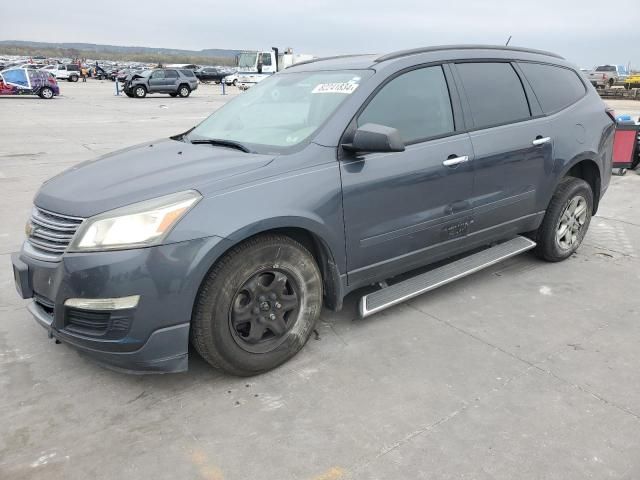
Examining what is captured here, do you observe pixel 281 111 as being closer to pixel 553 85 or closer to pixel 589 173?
pixel 553 85

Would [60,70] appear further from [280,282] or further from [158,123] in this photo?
[280,282]

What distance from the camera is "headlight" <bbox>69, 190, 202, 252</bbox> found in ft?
8.12

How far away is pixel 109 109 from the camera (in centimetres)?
2194

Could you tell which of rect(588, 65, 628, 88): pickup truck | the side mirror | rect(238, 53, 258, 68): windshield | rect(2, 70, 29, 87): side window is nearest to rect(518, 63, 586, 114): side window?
the side mirror

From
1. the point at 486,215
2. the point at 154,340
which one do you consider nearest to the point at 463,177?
the point at 486,215

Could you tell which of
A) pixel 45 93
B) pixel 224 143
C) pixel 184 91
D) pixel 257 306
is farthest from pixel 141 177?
pixel 184 91

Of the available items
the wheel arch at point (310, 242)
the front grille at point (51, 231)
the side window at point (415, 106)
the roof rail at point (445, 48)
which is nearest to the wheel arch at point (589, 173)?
the roof rail at point (445, 48)

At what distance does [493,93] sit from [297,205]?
2002 millimetres

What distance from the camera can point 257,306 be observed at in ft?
9.39

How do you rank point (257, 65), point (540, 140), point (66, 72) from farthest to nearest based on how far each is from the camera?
point (66, 72)
point (257, 65)
point (540, 140)

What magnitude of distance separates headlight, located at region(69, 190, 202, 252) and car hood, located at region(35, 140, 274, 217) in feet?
0.22

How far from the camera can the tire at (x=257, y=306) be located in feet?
8.73

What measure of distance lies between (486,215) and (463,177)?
0.43 meters

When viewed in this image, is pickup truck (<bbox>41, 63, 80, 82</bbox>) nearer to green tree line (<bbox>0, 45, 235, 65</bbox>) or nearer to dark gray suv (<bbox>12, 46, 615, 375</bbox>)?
dark gray suv (<bbox>12, 46, 615, 375</bbox>)
